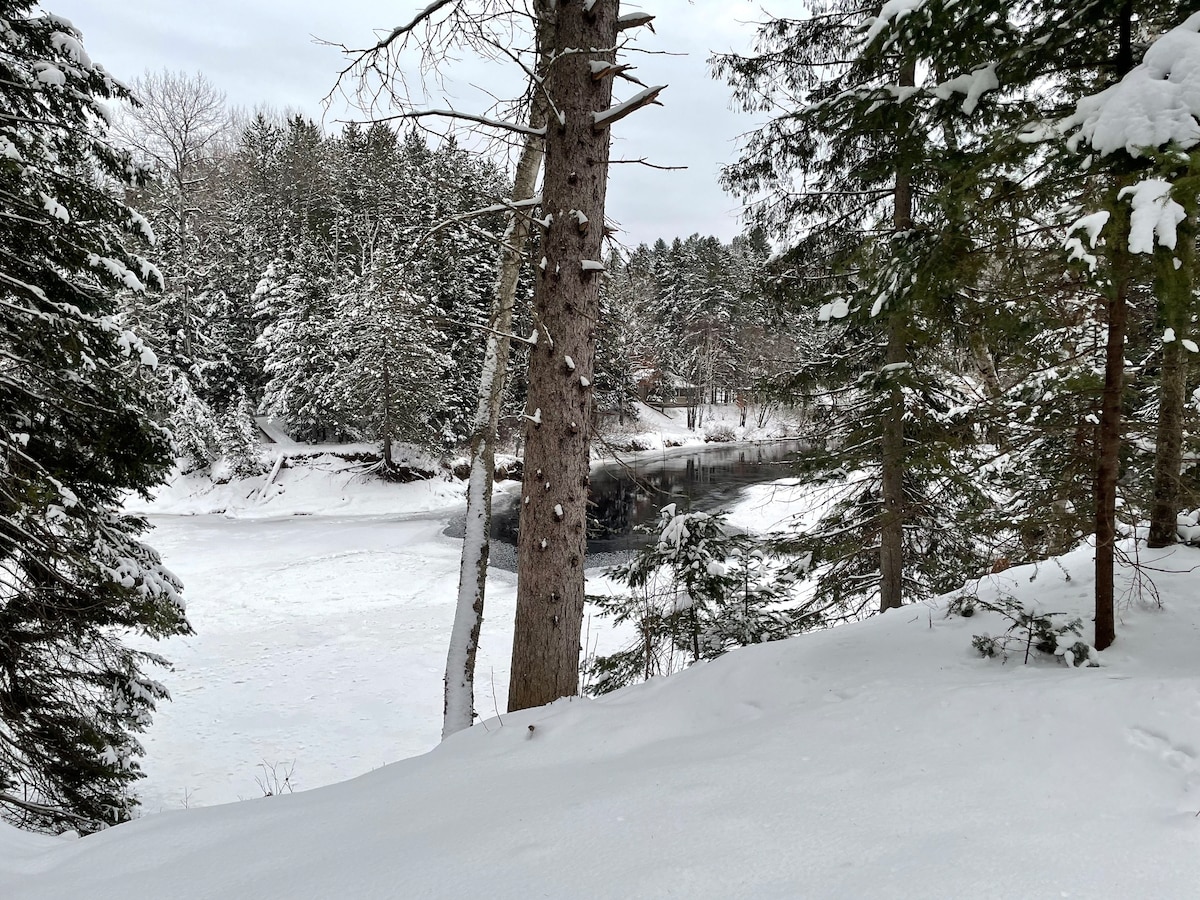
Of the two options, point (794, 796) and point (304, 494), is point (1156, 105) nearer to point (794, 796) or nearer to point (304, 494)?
point (794, 796)

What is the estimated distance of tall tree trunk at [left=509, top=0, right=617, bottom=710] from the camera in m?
3.79

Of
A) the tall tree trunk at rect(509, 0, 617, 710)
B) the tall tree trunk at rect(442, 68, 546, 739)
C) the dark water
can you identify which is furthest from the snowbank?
the tall tree trunk at rect(509, 0, 617, 710)

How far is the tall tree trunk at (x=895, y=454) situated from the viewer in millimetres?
6184

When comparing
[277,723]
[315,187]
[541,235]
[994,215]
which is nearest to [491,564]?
[277,723]

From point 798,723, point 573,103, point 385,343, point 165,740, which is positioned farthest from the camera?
point 385,343

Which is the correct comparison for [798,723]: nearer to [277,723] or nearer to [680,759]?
[680,759]

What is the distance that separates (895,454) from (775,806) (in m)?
5.05

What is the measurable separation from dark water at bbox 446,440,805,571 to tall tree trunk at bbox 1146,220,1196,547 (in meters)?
7.17

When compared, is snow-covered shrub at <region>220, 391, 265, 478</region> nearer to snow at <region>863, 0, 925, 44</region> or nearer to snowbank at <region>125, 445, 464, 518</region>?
snowbank at <region>125, 445, 464, 518</region>

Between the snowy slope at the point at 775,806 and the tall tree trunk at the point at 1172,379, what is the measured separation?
3.69ft

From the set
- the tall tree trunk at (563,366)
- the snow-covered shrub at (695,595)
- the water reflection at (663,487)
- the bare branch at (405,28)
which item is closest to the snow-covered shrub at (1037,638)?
the tall tree trunk at (563,366)

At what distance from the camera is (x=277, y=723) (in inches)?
337

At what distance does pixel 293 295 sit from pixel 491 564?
15.4 m

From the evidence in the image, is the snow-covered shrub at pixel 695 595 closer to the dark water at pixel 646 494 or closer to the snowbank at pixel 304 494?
the dark water at pixel 646 494
